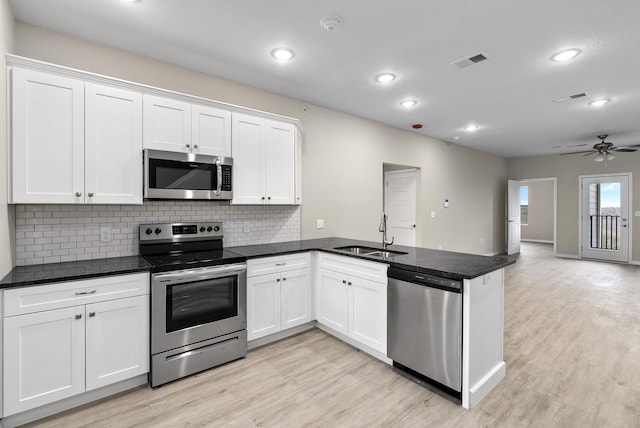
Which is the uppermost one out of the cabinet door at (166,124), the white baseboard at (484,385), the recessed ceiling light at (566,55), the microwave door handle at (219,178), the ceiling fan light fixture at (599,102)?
the ceiling fan light fixture at (599,102)

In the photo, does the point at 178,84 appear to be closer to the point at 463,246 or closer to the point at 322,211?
the point at 322,211

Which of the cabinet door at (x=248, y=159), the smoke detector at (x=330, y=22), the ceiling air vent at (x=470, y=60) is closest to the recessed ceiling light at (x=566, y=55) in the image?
the ceiling air vent at (x=470, y=60)

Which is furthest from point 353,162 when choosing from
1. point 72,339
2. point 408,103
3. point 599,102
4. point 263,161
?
point 72,339

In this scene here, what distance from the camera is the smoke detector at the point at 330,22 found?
2.28 meters

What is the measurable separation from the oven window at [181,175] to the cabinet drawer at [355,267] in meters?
1.34

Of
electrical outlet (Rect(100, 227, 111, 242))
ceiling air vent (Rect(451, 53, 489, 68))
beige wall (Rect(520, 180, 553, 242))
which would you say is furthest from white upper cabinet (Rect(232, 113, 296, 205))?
beige wall (Rect(520, 180, 553, 242))

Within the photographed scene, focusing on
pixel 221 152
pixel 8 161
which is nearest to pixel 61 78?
pixel 8 161

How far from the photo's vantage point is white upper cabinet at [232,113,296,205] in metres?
3.12

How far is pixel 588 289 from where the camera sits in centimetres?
492

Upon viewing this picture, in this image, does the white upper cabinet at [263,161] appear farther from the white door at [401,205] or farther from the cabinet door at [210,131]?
the white door at [401,205]

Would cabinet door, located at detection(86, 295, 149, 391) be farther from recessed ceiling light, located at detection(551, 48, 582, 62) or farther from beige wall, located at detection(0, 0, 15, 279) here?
recessed ceiling light, located at detection(551, 48, 582, 62)

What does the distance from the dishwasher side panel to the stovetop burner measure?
1400mm

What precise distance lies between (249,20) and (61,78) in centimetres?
143

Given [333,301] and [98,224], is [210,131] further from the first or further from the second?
[333,301]
